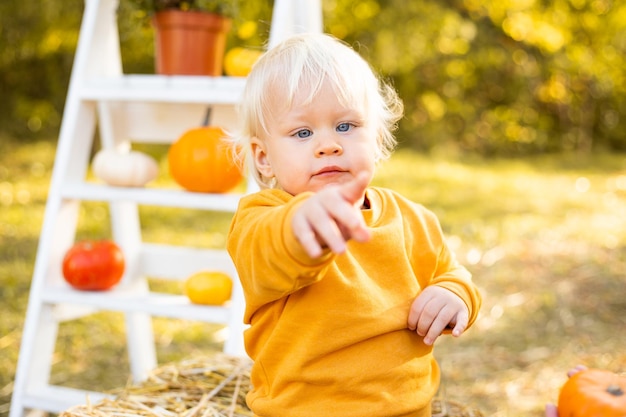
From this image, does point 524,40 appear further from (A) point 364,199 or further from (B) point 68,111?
(A) point 364,199

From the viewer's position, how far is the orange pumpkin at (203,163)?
2713mm

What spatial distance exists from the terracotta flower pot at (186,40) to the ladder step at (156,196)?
486mm

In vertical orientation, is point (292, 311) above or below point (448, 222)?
above

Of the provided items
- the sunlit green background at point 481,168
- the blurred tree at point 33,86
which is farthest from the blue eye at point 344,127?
the blurred tree at point 33,86

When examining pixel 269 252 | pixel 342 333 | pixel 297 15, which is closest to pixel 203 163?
pixel 297 15

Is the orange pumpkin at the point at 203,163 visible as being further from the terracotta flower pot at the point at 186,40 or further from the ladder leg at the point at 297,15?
the ladder leg at the point at 297,15

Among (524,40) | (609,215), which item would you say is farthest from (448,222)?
(524,40)

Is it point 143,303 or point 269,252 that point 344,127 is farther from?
point 143,303

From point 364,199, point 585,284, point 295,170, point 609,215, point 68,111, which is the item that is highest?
point 295,170

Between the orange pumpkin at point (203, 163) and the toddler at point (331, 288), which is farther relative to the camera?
the orange pumpkin at point (203, 163)

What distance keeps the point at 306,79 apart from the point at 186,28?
1.46m

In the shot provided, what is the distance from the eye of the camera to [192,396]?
2182 mm

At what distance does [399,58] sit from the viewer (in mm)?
8086

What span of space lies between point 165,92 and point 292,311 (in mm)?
1365
